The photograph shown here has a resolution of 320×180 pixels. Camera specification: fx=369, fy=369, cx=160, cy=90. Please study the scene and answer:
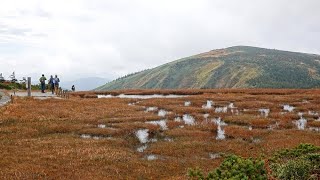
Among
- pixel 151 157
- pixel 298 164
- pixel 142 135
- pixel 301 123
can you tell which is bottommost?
pixel 151 157

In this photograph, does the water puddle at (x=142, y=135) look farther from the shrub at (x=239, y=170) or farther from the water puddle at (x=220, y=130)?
the shrub at (x=239, y=170)

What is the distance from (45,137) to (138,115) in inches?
624

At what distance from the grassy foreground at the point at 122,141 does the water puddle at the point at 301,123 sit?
0.52 m

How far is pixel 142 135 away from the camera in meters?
32.8

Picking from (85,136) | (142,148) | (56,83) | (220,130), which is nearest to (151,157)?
(142,148)

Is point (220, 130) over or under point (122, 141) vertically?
over

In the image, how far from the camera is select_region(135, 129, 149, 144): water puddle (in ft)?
100

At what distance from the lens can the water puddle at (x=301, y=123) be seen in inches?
1431

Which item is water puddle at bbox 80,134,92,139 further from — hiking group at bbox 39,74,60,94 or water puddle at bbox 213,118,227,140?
hiking group at bbox 39,74,60,94

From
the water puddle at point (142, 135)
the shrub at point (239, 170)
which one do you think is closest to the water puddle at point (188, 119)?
the water puddle at point (142, 135)

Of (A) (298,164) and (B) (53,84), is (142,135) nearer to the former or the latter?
(A) (298,164)

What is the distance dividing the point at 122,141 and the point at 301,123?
66.4ft

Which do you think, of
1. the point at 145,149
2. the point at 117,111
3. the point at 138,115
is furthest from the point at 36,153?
the point at 117,111

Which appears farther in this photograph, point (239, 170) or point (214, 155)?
point (214, 155)
